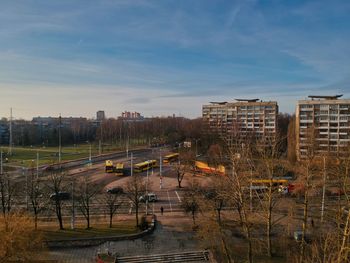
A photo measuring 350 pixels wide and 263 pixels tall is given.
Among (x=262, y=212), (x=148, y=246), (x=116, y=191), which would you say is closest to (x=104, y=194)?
(x=116, y=191)

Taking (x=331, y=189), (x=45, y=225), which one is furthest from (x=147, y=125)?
(x=45, y=225)

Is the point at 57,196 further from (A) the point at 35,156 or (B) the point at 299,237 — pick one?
(A) the point at 35,156

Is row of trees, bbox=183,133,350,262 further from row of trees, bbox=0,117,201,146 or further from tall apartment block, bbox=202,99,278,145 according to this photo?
row of trees, bbox=0,117,201,146

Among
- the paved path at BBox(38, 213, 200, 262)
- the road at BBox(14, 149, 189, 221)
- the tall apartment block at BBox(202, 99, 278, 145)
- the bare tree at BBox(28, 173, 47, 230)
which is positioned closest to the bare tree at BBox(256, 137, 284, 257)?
the paved path at BBox(38, 213, 200, 262)

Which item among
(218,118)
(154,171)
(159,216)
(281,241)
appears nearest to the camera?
(281,241)

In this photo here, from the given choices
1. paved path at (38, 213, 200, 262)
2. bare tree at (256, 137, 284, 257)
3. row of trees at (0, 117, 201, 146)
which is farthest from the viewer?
row of trees at (0, 117, 201, 146)

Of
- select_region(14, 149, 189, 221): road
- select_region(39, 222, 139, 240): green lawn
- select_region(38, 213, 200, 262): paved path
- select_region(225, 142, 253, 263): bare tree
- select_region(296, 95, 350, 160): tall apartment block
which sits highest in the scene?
select_region(296, 95, 350, 160): tall apartment block

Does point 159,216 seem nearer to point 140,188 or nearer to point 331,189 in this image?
point 140,188
